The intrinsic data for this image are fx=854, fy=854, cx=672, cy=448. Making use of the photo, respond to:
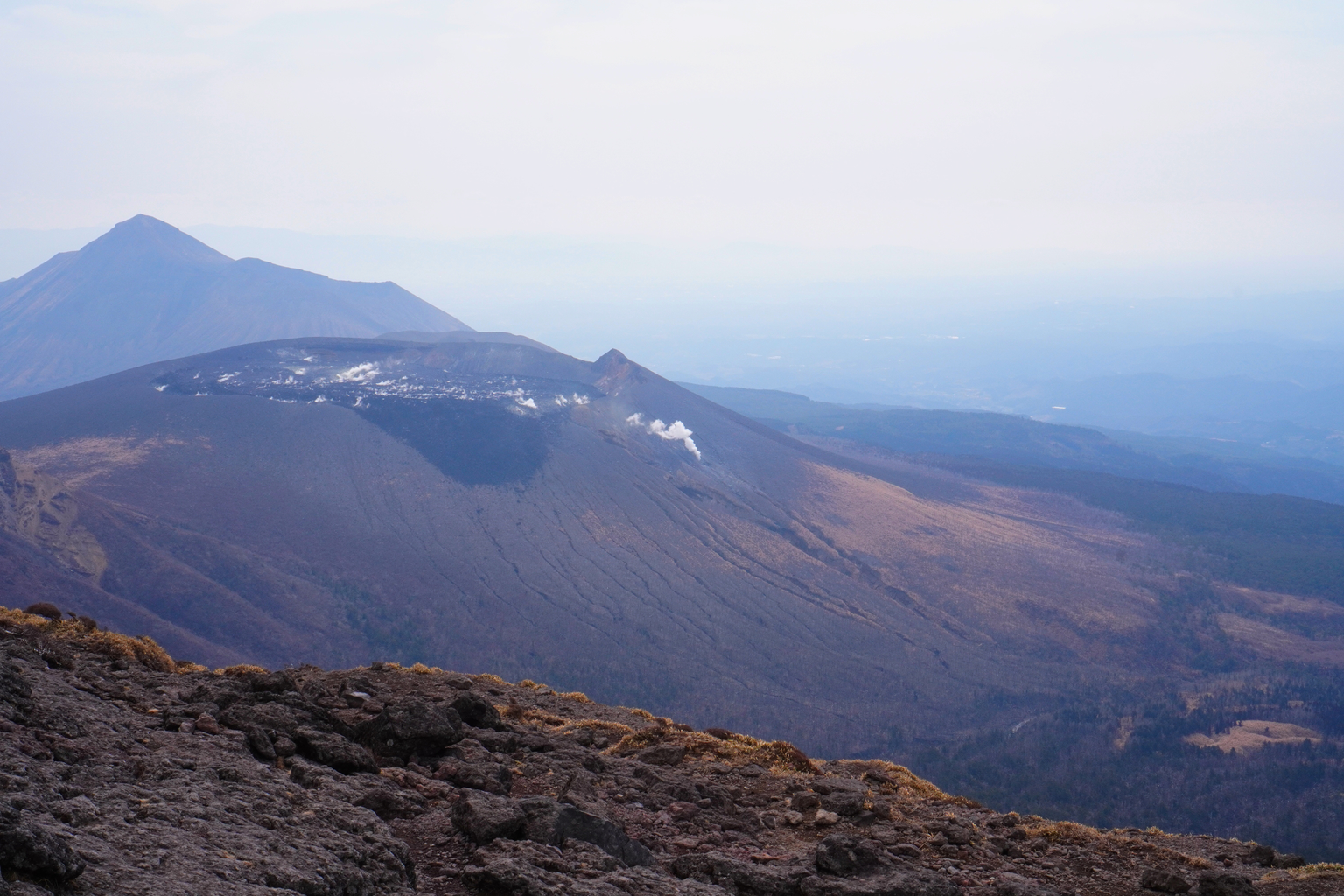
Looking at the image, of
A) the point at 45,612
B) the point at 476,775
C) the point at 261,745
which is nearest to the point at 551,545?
the point at 45,612

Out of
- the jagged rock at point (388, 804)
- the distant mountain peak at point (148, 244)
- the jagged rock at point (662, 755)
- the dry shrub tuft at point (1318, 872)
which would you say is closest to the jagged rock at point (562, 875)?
the jagged rock at point (388, 804)

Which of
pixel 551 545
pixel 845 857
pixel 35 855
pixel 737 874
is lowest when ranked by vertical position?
pixel 551 545

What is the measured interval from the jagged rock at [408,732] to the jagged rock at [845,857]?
4350mm

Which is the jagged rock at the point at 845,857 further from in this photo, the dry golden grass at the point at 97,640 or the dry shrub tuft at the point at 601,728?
the dry golden grass at the point at 97,640

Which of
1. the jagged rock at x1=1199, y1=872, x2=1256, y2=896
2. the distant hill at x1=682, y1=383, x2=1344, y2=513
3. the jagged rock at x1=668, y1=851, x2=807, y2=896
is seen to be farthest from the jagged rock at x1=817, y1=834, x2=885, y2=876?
the distant hill at x1=682, y1=383, x2=1344, y2=513

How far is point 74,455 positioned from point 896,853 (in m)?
67.2

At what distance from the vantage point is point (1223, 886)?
7.62m

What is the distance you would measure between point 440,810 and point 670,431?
72.8 meters

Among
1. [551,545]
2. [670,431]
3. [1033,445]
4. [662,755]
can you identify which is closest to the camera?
[662,755]

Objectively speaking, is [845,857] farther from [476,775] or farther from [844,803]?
[476,775]

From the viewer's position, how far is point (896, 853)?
816cm

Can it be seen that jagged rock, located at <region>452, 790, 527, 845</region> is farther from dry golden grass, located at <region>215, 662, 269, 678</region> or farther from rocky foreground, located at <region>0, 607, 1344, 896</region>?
dry golden grass, located at <region>215, 662, 269, 678</region>

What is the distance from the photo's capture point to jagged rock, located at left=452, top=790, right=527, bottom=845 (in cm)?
690

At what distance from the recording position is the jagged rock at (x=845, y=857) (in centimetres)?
722
